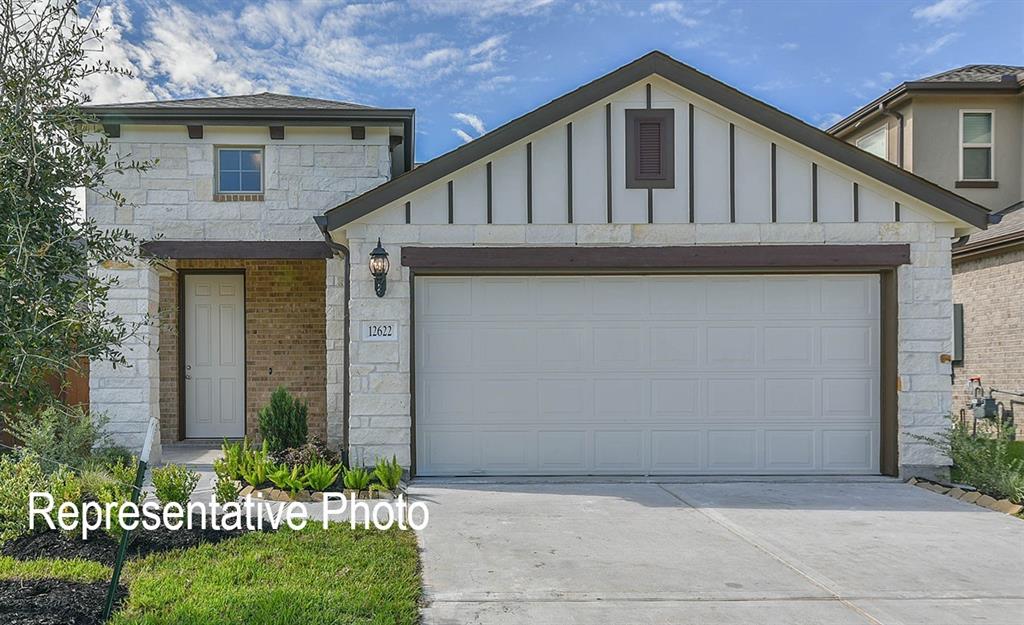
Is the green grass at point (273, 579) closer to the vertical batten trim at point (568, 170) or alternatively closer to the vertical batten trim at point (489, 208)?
the vertical batten trim at point (489, 208)

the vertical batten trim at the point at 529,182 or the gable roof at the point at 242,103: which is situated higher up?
the gable roof at the point at 242,103

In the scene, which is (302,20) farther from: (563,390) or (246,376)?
(563,390)

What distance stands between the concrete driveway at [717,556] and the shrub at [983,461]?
448 mm

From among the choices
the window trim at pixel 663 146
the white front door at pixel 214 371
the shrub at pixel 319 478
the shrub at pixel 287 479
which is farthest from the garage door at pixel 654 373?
the white front door at pixel 214 371

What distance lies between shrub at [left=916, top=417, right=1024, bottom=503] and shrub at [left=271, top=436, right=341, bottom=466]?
6654 mm

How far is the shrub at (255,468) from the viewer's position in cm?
727

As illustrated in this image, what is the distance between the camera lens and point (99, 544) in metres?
5.27

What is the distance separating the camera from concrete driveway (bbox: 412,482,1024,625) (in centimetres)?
435

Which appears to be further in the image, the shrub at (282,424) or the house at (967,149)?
the house at (967,149)

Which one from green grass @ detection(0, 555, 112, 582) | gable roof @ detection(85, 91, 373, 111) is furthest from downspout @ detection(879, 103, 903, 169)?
green grass @ detection(0, 555, 112, 582)

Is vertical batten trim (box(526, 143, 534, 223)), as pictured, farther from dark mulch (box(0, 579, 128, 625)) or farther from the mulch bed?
dark mulch (box(0, 579, 128, 625))

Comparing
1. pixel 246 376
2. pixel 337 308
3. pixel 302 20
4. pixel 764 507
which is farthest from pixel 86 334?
pixel 302 20

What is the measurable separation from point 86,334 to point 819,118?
17146 mm

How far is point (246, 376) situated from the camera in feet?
34.7
